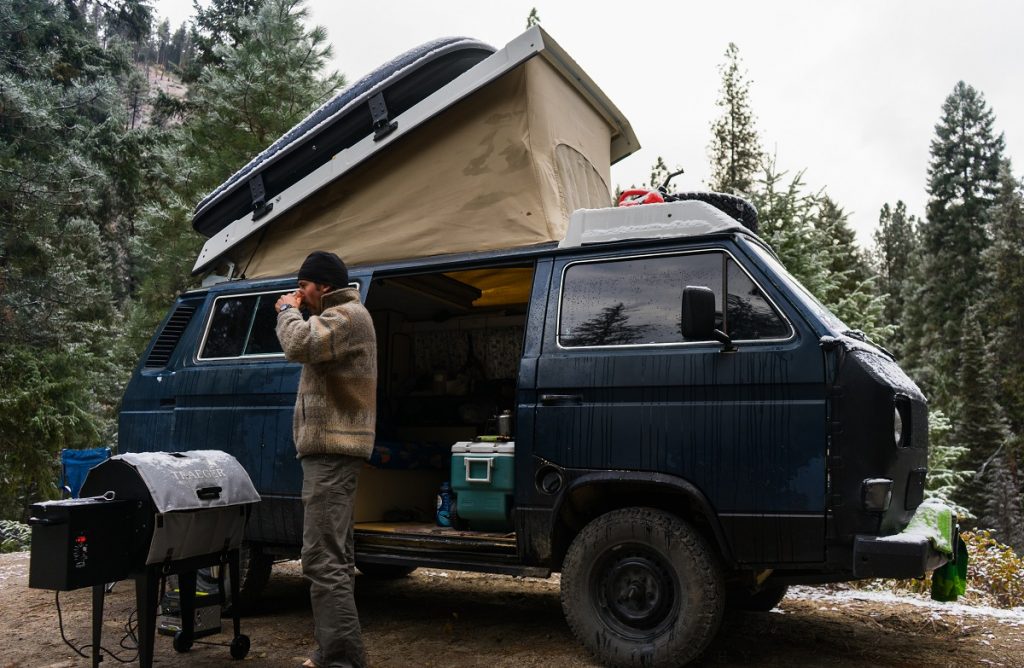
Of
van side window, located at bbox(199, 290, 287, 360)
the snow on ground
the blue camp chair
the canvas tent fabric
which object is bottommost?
the snow on ground

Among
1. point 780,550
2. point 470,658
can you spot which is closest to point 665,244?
point 780,550

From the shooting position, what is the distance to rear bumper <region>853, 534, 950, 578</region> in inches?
150

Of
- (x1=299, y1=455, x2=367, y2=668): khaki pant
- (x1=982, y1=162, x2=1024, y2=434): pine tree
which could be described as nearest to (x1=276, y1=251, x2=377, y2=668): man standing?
(x1=299, y1=455, x2=367, y2=668): khaki pant

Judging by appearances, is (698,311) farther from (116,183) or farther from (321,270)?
(116,183)

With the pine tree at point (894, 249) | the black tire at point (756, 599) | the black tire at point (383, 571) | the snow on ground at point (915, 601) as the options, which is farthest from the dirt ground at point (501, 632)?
the pine tree at point (894, 249)

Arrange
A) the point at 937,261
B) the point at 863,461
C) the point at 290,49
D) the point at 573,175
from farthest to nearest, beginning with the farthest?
the point at 937,261 < the point at 290,49 < the point at 573,175 < the point at 863,461

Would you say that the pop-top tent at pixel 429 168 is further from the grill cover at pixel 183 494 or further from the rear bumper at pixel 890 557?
the rear bumper at pixel 890 557

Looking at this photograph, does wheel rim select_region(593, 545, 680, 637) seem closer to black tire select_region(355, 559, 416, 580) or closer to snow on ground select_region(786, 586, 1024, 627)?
snow on ground select_region(786, 586, 1024, 627)

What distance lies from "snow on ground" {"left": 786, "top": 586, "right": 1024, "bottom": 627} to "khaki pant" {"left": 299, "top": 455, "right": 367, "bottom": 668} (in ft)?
11.6

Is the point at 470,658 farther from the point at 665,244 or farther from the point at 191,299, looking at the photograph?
the point at 191,299

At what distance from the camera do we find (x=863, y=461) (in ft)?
12.9

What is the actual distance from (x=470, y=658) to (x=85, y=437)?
12323 mm

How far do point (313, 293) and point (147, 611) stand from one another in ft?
6.00

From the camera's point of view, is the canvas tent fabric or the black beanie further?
the canvas tent fabric
